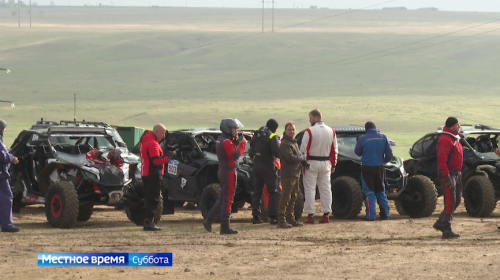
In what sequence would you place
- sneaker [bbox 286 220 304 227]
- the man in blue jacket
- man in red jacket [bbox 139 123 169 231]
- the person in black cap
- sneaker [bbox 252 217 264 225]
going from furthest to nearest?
the man in blue jacket < sneaker [bbox 252 217 264 225] < the person in black cap < sneaker [bbox 286 220 304 227] < man in red jacket [bbox 139 123 169 231]

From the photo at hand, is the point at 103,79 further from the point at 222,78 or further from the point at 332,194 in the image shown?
the point at 332,194

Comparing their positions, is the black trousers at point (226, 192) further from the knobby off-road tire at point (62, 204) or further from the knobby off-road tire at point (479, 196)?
the knobby off-road tire at point (479, 196)

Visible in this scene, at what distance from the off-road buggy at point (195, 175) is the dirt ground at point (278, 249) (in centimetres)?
54

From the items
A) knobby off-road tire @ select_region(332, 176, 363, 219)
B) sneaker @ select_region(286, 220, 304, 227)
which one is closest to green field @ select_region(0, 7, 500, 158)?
knobby off-road tire @ select_region(332, 176, 363, 219)

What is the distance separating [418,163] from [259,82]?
270ft

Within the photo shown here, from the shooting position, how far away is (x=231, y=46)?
135125 millimetres

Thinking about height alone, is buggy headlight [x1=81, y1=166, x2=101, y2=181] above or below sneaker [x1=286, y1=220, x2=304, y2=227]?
above

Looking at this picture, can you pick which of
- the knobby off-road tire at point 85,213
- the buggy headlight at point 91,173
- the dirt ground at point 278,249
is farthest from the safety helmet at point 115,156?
the knobby off-road tire at point 85,213

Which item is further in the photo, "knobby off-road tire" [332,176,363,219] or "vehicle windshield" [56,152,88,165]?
"knobby off-road tire" [332,176,363,219]

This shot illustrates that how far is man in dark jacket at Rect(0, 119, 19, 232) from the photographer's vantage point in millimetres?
11164

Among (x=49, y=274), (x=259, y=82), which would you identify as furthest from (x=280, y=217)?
(x=259, y=82)

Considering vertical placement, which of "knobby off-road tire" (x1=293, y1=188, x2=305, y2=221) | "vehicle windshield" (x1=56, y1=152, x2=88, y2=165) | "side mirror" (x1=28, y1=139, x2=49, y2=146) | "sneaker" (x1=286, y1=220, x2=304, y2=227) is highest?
"side mirror" (x1=28, y1=139, x2=49, y2=146)

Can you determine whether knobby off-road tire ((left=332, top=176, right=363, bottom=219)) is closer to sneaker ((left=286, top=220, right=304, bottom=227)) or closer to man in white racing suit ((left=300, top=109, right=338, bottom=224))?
man in white racing suit ((left=300, top=109, right=338, bottom=224))

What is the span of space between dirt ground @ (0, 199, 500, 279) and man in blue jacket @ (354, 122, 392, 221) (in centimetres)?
67
